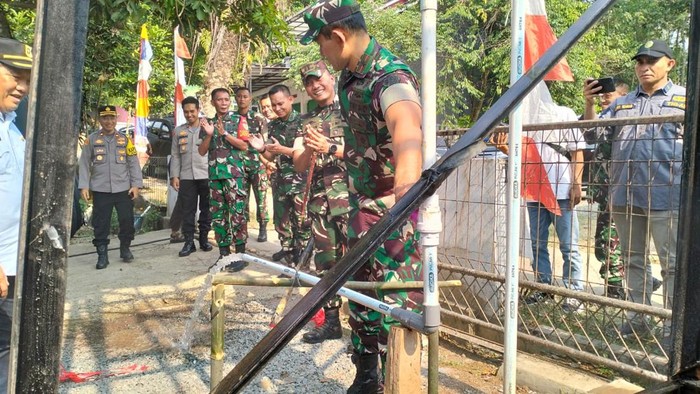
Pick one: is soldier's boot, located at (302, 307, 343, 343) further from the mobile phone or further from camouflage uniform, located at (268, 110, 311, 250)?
the mobile phone

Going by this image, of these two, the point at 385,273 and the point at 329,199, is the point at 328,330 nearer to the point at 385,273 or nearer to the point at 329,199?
the point at 329,199

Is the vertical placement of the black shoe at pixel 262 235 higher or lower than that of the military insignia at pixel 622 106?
lower

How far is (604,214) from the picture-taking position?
3.52 metres

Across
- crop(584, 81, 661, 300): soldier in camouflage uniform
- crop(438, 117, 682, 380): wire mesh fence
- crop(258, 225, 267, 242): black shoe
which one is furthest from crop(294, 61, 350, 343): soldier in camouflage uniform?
crop(258, 225, 267, 242): black shoe

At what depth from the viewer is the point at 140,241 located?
8.01m

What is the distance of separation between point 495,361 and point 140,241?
5.86 meters

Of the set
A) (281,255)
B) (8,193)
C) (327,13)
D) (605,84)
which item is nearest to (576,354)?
(605,84)

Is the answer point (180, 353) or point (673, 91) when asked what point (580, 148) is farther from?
point (180, 353)

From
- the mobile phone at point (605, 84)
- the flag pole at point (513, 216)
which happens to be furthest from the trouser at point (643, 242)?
the flag pole at point (513, 216)

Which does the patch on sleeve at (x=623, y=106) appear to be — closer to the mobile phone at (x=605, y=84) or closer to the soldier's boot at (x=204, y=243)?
the mobile phone at (x=605, y=84)

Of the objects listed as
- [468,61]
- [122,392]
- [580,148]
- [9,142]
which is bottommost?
[122,392]

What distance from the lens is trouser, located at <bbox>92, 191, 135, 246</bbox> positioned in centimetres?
642

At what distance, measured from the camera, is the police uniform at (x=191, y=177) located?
707cm

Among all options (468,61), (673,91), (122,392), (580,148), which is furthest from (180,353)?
(468,61)
